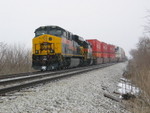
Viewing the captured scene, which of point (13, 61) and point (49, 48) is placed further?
point (13, 61)

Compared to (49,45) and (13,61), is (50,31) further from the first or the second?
(13,61)

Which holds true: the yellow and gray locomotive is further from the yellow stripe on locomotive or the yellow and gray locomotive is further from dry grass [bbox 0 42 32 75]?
dry grass [bbox 0 42 32 75]

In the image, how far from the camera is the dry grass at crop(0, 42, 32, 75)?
13898 mm

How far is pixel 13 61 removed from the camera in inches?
614

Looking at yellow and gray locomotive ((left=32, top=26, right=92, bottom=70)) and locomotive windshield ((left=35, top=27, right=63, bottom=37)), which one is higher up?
locomotive windshield ((left=35, top=27, right=63, bottom=37))

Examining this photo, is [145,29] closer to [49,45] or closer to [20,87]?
[49,45]

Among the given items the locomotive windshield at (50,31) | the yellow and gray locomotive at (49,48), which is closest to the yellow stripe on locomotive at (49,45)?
the yellow and gray locomotive at (49,48)

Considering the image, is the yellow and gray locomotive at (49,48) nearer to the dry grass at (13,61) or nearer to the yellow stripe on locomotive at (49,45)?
the yellow stripe on locomotive at (49,45)

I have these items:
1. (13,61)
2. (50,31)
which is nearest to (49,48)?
(50,31)

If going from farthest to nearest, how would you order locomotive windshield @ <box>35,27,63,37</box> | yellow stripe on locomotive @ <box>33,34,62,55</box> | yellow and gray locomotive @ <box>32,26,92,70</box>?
1. locomotive windshield @ <box>35,27,63,37</box>
2. yellow stripe on locomotive @ <box>33,34,62,55</box>
3. yellow and gray locomotive @ <box>32,26,92,70</box>

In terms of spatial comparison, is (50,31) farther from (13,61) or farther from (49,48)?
(13,61)

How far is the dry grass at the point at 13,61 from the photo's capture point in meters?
13.9

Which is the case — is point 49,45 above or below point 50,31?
below

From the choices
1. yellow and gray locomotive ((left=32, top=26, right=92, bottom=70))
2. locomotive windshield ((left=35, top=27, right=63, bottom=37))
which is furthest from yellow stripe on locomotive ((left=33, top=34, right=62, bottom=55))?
locomotive windshield ((left=35, top=27, right=63, bottom=37))
